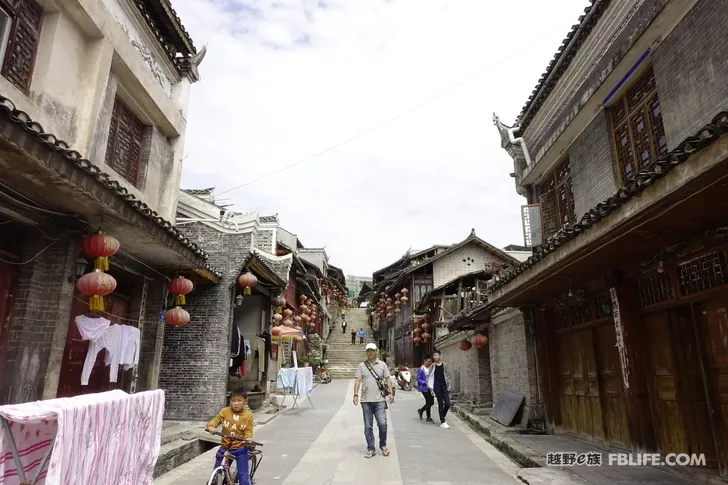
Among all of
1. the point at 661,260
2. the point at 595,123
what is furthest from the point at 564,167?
the point at 661,260

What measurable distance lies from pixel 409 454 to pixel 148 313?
5807 millimetres

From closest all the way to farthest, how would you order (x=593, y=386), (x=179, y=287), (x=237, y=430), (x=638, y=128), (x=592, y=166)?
(x=237, y=430) → (x=638, y=128) → (x=593, y=386) → (x=592, y=166) → (x=179, y=287)

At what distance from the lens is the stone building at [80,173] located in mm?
5391

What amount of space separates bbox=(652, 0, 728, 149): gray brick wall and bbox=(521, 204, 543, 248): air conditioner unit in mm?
4298

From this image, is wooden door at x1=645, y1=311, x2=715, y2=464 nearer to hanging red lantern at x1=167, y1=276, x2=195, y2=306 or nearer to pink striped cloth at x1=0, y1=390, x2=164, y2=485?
pink striped cloth at x1=0, y1=390, x2=164, y2=485

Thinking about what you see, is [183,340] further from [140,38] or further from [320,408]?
[140,38]

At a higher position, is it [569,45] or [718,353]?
[569,45]

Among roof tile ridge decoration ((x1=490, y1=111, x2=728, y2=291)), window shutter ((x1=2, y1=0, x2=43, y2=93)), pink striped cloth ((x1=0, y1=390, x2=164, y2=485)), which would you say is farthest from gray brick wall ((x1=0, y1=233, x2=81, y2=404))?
roof tile ridge decoration ((x1=490, y1=111, x2=728, y2=291))

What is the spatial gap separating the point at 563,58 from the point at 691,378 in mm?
6297

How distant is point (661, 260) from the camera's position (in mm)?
5797

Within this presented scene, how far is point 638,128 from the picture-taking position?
7.46 m

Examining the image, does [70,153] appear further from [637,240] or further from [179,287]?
[637,240]

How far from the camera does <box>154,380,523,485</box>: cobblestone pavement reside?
618 cm

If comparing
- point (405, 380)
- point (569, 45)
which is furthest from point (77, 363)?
point (405, 380)
